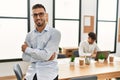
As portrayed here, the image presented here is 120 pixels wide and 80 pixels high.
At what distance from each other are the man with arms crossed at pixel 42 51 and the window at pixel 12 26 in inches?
116

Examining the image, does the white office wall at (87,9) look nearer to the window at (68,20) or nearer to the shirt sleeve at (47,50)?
the window at (68,20)

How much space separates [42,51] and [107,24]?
15.9 ft

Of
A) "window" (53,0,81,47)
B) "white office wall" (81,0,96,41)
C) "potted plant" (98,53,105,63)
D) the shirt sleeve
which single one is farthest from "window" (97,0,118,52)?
the shirt sleeve

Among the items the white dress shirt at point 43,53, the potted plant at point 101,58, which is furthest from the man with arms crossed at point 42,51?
the potted plant at point 101,58

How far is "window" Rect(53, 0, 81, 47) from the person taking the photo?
542cm

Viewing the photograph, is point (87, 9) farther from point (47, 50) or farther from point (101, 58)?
point (47, 50)

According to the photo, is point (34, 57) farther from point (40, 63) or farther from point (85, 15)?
point (85, 15)

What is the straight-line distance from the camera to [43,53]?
6.18 feet

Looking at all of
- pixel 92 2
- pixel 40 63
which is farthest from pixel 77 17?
pixel 40 63

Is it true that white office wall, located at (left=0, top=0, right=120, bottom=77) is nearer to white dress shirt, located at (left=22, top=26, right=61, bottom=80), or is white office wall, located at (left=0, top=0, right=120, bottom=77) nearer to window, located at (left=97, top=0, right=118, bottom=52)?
window, located at (left=97, top=0, right=118, bottom=52)

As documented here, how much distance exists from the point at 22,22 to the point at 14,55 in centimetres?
91

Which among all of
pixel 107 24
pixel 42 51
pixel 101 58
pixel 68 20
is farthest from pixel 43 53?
pixel 107 24

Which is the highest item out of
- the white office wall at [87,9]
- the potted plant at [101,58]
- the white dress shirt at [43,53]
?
the white office wall at [87,9]

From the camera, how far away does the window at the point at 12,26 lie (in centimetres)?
472
